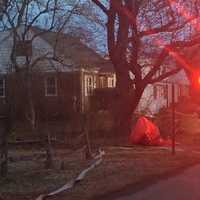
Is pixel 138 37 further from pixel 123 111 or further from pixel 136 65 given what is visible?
pixel 123 111

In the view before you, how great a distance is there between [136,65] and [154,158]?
10.2 metres

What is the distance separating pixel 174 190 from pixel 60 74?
33.4 metres

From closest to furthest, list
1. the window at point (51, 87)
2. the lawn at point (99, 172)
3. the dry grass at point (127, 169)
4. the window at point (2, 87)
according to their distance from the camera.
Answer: the lawn at point (99, 172), the dry grass at point (127, 169), the window at point (51, 87), the window at point (2, 87)

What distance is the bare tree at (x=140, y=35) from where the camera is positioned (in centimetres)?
2522

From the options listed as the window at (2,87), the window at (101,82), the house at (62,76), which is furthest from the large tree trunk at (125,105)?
the window at (101,82)

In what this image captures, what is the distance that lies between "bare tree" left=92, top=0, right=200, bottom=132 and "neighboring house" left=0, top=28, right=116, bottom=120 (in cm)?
1318

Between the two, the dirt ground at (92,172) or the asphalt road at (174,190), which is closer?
the asphalt road at (174,190)

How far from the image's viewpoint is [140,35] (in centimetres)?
2661

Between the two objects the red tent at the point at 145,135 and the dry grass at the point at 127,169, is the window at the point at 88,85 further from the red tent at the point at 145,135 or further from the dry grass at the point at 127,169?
the dry grass at the point at 127,169

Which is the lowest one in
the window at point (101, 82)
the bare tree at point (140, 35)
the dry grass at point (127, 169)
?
the dry grass at point (127, 169)

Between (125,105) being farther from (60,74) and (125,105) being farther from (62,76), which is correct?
(62,76)

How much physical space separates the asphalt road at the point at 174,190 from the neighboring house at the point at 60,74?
90.7 feet

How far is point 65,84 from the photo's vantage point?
45.2 m

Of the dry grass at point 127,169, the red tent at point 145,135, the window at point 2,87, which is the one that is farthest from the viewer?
the window at point 2,87
